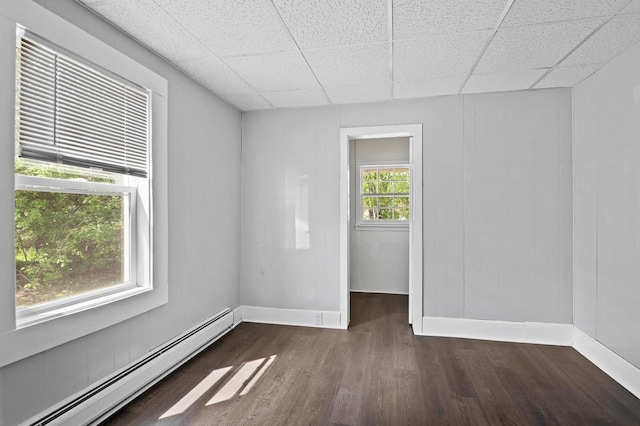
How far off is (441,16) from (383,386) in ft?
8.27

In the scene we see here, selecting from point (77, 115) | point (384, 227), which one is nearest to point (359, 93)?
point (77, 115)

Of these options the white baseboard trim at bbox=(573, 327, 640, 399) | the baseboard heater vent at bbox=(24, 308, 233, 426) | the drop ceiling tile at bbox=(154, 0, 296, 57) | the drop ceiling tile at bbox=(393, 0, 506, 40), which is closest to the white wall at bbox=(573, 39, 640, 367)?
the white baseboard trim at bbox=(573, 327, 640, 399)

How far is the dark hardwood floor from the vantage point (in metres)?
2.07

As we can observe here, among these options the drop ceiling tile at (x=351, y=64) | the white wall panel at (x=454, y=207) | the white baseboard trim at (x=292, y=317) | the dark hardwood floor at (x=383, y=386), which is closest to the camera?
the dark hardwood floor at (x=383, y=386)

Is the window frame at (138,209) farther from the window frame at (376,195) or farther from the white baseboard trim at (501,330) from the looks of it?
the window frame at (376,195)

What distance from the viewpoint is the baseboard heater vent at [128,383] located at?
180 centimetres

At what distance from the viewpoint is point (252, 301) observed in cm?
393

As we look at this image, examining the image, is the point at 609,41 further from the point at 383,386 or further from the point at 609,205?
the point at 383,386

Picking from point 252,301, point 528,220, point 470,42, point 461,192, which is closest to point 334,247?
point 252,301

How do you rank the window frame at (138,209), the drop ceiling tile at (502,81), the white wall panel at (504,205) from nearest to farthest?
the window frame at (138,209), the drop ceiling tile at (502,81), the white wall panel at (504,205)

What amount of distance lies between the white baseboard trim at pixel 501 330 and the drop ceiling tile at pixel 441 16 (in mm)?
2676

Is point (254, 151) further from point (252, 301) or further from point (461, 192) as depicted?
point (461, 192)

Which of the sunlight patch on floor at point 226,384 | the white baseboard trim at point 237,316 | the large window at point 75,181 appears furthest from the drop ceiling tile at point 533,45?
the white baseboard trim at point 237,316

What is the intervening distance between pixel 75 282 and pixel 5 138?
88 cm
